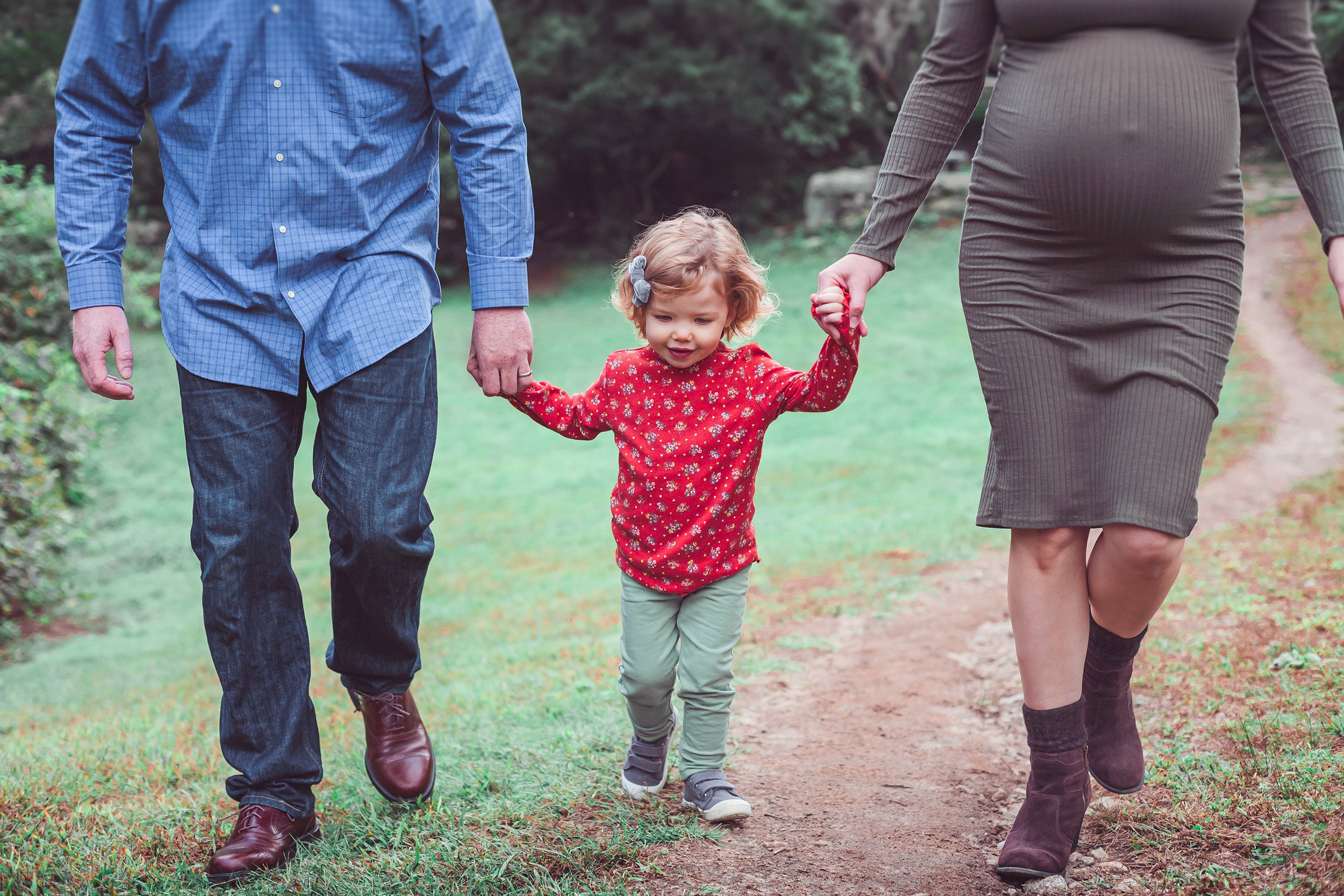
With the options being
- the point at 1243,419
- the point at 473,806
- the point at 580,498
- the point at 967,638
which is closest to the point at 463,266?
the point at 580,498

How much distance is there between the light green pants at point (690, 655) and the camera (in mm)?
2674

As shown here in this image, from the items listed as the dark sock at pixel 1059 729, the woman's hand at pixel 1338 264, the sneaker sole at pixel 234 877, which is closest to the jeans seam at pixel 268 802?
the sneaker sole at pixel 234 877

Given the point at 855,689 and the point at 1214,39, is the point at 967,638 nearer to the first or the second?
the point at 855,689

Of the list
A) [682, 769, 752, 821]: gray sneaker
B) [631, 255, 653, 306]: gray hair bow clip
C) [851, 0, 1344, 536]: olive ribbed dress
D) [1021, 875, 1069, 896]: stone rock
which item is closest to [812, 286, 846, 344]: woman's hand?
[851, 0, 1344, 536]: olive ribbed dress

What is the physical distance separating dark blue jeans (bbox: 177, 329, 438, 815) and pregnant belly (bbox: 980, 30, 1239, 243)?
1343 mm

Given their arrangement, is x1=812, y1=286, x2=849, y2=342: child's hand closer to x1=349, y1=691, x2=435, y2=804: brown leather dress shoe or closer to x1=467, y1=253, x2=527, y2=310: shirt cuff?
x1=467, y1=253, x2=527, y2=310: shirt cuff

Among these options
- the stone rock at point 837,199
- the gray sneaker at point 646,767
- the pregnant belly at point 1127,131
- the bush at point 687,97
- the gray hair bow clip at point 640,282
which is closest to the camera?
the pregnant belly at point 1127,131

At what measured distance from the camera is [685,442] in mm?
2615

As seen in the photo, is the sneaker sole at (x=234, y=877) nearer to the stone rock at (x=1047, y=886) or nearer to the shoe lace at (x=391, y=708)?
the shoe lace at (x=391, y=708)

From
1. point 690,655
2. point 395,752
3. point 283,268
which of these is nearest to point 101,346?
point 283,268

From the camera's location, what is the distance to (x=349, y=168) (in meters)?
2.39

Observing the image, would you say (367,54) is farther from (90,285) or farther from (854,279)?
(854,279)

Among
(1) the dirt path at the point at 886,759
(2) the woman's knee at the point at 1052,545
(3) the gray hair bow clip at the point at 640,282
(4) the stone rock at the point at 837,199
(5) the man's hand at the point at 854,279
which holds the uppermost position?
(5) the man's hand at the point at 854,279

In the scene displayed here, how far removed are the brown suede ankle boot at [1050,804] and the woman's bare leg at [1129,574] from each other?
0.22 metres
